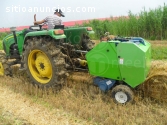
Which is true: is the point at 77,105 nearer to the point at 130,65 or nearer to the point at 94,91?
the point at 94,91

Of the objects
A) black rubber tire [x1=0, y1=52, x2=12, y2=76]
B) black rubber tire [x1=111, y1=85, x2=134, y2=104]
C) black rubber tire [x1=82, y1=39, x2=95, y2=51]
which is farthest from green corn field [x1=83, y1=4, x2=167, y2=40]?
black rubber tire [x1=111, y1=85, x2=134, y2=104]

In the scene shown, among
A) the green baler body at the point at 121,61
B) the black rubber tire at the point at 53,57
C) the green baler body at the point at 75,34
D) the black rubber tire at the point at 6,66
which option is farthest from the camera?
the black rubber tire at the point at 6,66

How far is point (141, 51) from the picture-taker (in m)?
2.89

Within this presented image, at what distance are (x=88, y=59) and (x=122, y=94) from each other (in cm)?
84

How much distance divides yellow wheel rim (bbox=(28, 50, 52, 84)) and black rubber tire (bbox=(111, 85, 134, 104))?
1370 millimetres

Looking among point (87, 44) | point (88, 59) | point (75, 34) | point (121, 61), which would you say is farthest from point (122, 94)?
point (75, 34)

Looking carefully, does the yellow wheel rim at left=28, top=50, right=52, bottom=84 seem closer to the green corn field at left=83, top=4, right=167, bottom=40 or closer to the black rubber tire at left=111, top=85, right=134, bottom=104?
the black rubber tire at left=111, top=85, right=134, bottom=104

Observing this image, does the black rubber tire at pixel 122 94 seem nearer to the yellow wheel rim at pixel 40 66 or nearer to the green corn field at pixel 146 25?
the yellow wheel rim at pixel 40 66

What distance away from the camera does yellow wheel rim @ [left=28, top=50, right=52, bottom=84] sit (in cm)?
388

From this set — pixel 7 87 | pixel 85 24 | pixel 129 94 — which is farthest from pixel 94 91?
pixel 85 24

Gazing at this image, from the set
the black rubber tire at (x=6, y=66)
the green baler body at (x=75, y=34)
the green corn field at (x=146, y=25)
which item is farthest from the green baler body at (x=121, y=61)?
the green corn field at (x=146, y=25)

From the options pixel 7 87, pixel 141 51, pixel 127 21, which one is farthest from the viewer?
pixel 127 21

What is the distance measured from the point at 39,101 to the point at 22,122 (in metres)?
0.69

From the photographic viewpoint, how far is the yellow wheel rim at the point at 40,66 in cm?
388
